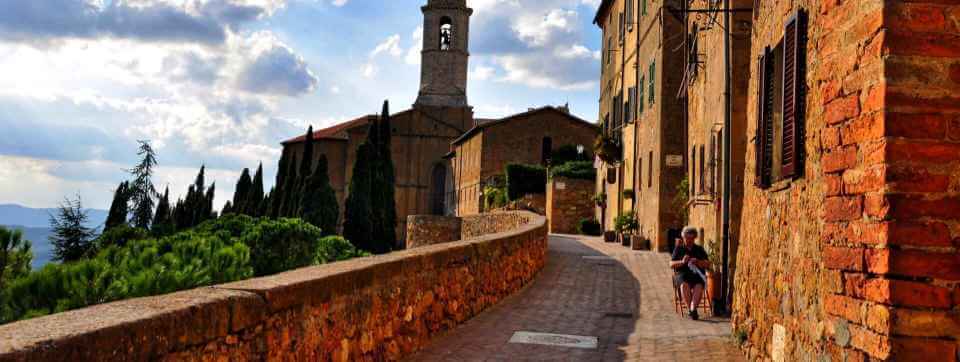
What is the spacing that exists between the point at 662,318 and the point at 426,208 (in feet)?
221

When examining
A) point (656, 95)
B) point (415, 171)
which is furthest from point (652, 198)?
point (415, 171)

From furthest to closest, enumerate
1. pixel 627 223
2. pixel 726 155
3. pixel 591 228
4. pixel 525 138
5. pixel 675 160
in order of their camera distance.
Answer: pixel 525 138 → pixel 591 228 → pixel 627 223 → pixel 675 160 → pixel 726 155

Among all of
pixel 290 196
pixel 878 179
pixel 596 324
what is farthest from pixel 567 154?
pixel 878 179

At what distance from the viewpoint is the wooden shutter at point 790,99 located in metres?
6.15

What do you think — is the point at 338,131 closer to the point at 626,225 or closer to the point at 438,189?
the point at 438,189

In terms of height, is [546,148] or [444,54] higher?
[444,54]

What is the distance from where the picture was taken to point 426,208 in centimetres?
7881

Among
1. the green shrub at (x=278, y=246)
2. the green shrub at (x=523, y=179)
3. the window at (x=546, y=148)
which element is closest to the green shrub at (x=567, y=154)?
the window at (x=546, y=148)

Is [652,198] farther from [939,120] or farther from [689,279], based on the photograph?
[939,120]

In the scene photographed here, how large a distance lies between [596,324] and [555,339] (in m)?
1.65

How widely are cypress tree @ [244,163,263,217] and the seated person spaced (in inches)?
2230

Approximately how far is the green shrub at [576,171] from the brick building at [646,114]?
13.8 ft

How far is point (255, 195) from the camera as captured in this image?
220 ft

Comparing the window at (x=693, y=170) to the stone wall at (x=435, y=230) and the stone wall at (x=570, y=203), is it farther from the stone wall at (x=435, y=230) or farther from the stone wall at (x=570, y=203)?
the stone wall at (x=435, y=230)
